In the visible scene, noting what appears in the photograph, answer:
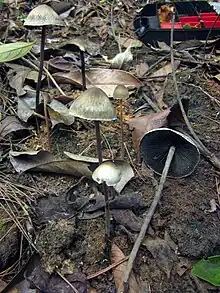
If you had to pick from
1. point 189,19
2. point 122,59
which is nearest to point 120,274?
point 122,59

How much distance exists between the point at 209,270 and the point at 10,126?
1.14 meters

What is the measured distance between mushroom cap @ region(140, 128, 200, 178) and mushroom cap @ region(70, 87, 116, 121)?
0.35m

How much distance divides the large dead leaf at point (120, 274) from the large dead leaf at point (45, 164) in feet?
1.21

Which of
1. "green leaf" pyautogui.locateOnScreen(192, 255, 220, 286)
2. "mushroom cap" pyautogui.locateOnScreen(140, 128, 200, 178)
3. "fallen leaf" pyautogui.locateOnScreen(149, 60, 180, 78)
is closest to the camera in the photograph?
"green leaf" pyautogui.locateOnScreen(192, 255, 220, 286)

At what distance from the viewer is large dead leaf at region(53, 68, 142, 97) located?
232 centimetres

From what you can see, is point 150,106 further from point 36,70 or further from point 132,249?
point 132,249

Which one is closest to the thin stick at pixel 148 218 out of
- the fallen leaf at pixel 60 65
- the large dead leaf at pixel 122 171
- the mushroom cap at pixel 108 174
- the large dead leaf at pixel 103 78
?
the large dead leaf at pixel 122 171

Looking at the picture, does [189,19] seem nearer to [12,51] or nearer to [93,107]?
[12,51]

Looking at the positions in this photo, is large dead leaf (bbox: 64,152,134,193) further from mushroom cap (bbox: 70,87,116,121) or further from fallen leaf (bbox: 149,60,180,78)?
fallen leaf (bbox: 149,60,180,78)

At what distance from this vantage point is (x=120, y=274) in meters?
1.47

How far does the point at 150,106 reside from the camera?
226 centimetres

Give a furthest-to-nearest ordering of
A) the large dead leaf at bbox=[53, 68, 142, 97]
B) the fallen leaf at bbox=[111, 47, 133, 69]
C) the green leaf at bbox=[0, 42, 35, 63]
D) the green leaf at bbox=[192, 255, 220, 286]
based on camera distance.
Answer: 1. the fallen leaf at bbox=[111, 47, 133, 69]
2. the large dead leaf at bbox=[53, 68, 142, 97]
3. the green leaf at bbox=[0, 42, 35, 63]
4. the green leaf at bbox=[192, 255, 220, 286]

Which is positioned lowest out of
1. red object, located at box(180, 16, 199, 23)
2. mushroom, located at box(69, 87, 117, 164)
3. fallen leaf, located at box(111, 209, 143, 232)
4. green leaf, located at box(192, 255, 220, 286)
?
fallen leaf, located at box(111, 209, 143, 232)

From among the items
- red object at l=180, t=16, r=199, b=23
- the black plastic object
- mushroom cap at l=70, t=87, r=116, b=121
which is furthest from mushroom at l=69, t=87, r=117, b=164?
red object at l=180, t=16, r=199, b=23
